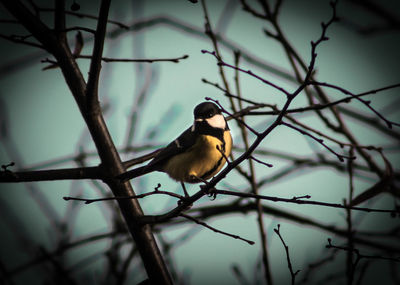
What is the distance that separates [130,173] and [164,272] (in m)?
0.54

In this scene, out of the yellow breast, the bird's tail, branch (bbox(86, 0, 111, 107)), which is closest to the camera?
branch (bbox(86, 0, 111, 107))

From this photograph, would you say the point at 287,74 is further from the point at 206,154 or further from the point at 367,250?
the point at 367,250

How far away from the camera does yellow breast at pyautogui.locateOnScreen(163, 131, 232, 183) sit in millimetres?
2418

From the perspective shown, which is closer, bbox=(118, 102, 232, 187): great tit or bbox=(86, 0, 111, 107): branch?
bbox=(86, 0, 111, 107): branch

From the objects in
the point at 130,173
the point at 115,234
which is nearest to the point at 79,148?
the point at 115,234

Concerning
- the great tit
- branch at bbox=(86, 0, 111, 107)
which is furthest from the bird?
branch at bbox=(86, 0, 111, 107)

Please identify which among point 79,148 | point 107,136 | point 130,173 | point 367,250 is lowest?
point 367,250

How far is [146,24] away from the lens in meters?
2.97

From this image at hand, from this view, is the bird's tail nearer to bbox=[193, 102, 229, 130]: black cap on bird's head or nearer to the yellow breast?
the yellow breast

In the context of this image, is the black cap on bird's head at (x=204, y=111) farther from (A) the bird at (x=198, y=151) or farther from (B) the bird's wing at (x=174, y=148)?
(B) the bird's wing at (x=174, y=148)

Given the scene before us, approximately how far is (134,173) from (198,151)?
1.94 ft

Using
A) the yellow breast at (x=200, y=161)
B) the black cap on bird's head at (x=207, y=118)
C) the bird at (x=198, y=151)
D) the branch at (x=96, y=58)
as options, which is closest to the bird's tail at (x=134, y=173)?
the bird at (x=198, y=151)

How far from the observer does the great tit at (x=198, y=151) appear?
244 centimetres

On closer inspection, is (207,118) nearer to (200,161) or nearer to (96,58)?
(200,161)
